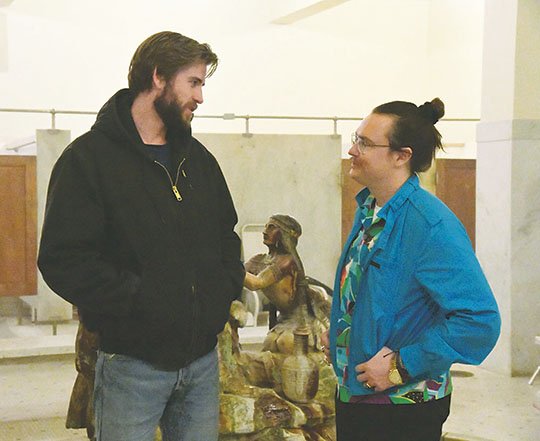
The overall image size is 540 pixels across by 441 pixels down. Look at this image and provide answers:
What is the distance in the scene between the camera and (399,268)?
2395mm

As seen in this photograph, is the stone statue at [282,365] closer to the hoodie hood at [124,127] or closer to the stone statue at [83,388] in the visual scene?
the stone statue at [83,388]

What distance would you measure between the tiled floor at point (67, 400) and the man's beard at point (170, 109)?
2.86m

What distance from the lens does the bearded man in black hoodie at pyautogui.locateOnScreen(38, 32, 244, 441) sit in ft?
8.01


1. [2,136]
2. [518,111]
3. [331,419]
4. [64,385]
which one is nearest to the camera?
[331,419]

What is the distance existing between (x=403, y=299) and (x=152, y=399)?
2.42ft

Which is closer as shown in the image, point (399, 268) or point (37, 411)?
point (399, 268)

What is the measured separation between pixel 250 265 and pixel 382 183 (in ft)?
6.23

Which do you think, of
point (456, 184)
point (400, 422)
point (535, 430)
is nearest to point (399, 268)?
point (400, 422)

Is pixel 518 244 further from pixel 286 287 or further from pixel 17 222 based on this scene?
pixel 17 222

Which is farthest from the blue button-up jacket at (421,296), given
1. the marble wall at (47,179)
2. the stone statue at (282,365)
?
the marble wall at (47,179)

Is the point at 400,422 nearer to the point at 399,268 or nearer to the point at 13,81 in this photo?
the point at 399,268

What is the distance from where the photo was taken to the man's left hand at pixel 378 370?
235cm

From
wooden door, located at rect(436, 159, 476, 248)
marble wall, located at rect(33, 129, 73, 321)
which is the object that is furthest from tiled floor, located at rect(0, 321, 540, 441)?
wooden door, located at rect(436, 159, 476, 248)

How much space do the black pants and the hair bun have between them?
0.76 meters
